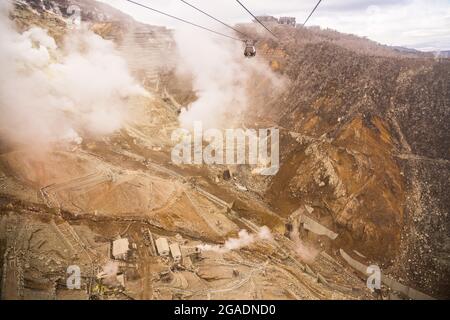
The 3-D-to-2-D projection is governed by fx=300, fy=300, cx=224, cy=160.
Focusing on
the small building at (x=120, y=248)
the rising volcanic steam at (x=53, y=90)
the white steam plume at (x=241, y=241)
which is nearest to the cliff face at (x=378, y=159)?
the white steam plume at (x=241, y=241)

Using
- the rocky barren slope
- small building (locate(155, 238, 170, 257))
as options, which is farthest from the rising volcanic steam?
small building (locate(155, 238, 170, 257))

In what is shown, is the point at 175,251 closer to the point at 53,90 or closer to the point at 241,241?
the point at 241,241

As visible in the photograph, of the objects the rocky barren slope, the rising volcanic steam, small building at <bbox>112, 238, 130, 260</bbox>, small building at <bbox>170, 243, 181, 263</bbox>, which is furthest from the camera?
the rising volcanic steam

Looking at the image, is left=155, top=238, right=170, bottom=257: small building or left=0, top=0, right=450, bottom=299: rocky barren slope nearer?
left=0, top=0, right=450, bottom=299: rocky barren slope

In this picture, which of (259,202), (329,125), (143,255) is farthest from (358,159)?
(143,255)

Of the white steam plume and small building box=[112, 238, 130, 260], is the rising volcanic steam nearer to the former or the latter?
small building box=[112, 238, 130, 260]

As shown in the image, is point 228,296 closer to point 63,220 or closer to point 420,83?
point 63,220

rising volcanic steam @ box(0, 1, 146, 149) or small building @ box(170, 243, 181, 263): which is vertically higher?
rising volcanic steam @ box(0, 1, 146, 149)
